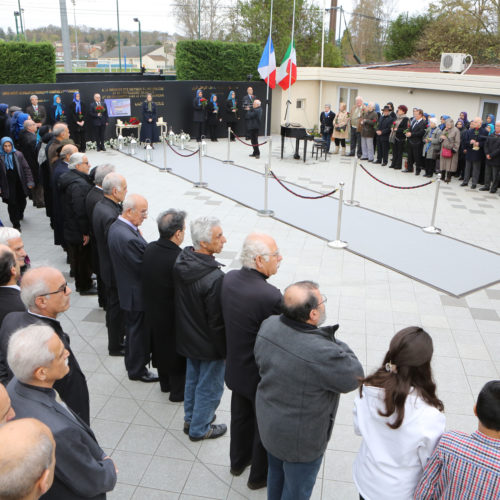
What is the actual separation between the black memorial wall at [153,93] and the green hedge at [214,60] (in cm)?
90

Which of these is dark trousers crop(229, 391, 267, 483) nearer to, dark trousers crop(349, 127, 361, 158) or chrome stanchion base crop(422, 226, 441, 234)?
chrome stanchion base crop(422, 226, 441, 234)

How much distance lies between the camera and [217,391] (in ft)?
13.5

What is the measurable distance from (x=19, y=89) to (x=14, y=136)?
500cm

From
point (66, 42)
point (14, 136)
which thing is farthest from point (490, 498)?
point (66, 42)

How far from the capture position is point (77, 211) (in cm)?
620

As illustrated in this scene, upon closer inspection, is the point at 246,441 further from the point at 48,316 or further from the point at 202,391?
the point at 48,316

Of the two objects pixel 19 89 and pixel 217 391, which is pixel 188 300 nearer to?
pixel 217 391

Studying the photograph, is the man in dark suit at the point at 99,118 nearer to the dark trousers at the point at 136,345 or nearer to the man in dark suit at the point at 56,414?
the dark trousers at the point at 136,345

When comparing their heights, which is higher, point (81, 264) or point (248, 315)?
point (248, 315)

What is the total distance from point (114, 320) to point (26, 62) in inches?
558

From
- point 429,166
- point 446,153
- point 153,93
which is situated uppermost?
point 153,93

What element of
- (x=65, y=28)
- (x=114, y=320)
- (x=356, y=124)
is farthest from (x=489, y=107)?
(x=65, y=28)

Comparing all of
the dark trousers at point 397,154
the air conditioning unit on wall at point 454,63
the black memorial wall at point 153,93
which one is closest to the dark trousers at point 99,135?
the black memorial wall at point 153,93

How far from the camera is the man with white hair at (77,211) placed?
621 cm
